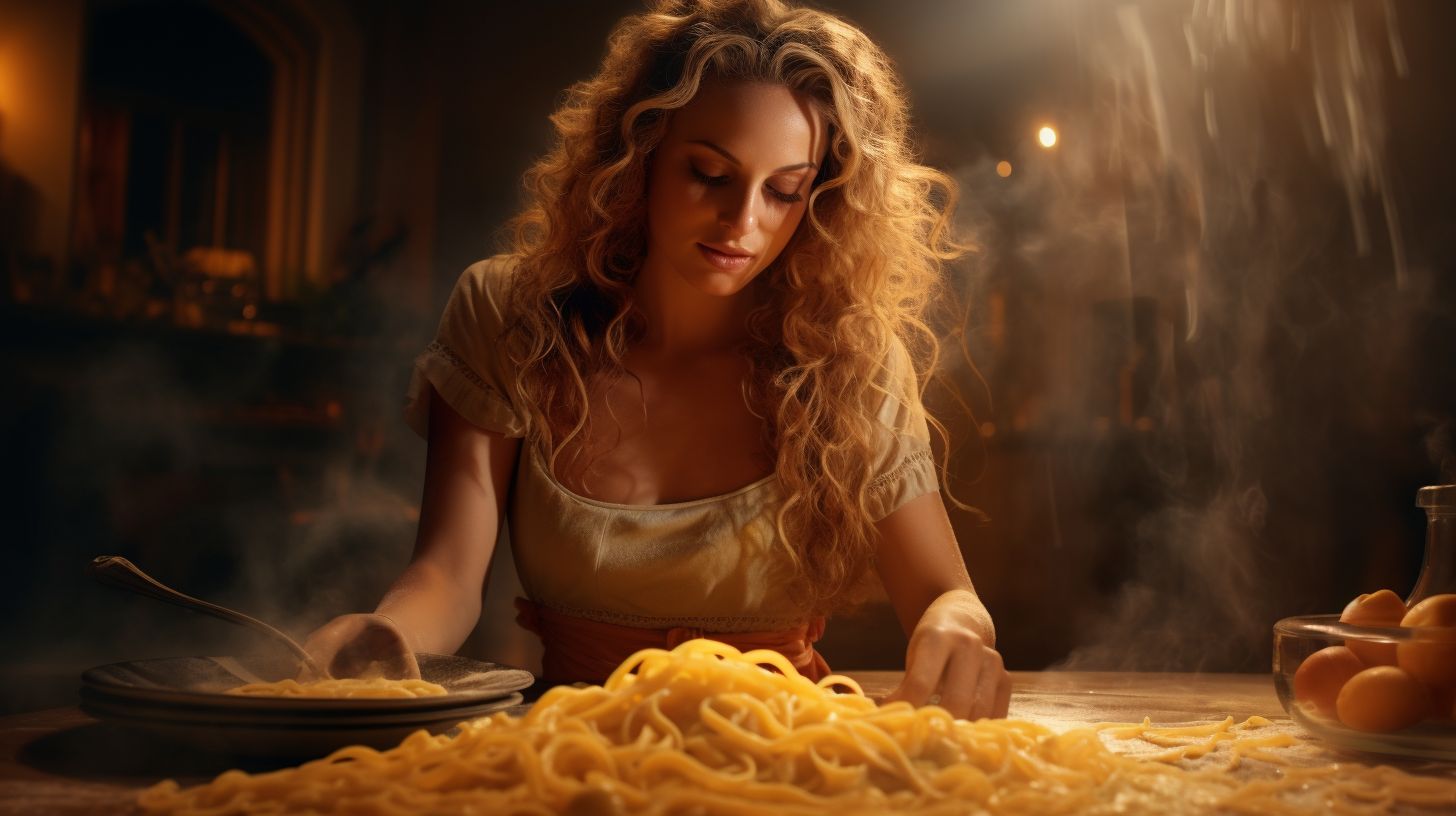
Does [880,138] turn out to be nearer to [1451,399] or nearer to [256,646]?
[1451,399]

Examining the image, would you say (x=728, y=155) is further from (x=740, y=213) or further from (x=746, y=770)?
(x=746, y=770)

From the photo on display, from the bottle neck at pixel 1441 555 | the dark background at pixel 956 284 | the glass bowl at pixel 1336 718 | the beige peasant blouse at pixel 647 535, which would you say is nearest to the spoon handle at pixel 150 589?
the beige peasant blouse at pixel 647 535

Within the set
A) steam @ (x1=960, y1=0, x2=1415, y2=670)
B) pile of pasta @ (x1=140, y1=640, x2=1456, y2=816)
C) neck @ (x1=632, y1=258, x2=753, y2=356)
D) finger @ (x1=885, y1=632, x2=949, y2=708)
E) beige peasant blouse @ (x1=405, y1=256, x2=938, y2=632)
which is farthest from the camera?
steam @ (x1=960, y1=0, x2=1415, y2=670)

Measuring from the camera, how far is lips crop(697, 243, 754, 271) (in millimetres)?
1414

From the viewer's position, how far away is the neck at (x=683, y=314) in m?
1.66

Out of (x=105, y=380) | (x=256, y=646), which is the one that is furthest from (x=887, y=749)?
(x=105, y=380)

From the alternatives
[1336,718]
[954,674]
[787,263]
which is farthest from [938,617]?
[787,263]

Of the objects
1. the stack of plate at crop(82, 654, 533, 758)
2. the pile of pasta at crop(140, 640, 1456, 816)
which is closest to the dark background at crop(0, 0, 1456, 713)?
the pile of pasta at crop(140, 640, 1456, 816)

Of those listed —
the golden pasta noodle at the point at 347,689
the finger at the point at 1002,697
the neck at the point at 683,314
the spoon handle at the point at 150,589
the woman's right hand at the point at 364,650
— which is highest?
the neck at the point at 683,314

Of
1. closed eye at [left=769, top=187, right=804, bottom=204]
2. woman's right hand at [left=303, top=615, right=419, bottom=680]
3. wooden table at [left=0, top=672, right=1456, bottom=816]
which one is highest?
closed eye at [left=769, top=187, right=804, bottom=204]

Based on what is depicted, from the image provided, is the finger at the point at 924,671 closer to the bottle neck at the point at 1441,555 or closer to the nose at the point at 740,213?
the bottle neck at the point at 1441,555

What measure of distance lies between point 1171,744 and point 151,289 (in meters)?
4.52

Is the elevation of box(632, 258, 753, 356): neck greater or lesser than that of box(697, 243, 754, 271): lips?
lesser

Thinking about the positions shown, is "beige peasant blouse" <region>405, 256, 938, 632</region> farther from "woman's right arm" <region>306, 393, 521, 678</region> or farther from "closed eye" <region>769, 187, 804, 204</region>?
"closed eye" <region>769, 187, 804, 204</region>
